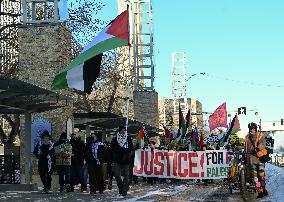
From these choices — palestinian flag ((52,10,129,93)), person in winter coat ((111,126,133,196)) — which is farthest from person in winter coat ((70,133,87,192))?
person in winter coat ((111,126,133,196))

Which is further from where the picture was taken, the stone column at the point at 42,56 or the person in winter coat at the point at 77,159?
the stone column at the point at 42,56

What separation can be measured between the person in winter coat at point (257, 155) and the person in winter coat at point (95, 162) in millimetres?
4262

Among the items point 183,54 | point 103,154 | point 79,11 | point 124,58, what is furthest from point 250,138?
point 183,54

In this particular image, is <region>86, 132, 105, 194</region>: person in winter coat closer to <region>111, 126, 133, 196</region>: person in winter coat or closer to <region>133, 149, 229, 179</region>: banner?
<region>111, 126, 133, 196</region>: person in winter coat

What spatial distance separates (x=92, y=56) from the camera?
51.9 ft

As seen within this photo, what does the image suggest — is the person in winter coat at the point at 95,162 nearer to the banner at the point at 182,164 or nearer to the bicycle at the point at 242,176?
the bicycle at the point at 242,176

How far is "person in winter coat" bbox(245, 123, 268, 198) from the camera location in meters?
14.1

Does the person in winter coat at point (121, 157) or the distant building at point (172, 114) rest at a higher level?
the distant building at point (172, 114)

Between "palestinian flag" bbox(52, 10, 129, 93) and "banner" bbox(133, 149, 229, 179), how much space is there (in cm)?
623

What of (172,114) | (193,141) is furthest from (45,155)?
(172,114)

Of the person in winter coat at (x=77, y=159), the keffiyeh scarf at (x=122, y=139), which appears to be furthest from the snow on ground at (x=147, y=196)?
the keffiyeh scarf at (x=122, y=139)

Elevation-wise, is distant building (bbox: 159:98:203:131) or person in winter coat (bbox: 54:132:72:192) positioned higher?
distant building (bbox: 159:98:203:131)

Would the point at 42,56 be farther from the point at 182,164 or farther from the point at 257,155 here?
the point at 257,155

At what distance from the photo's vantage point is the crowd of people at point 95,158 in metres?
14.3
